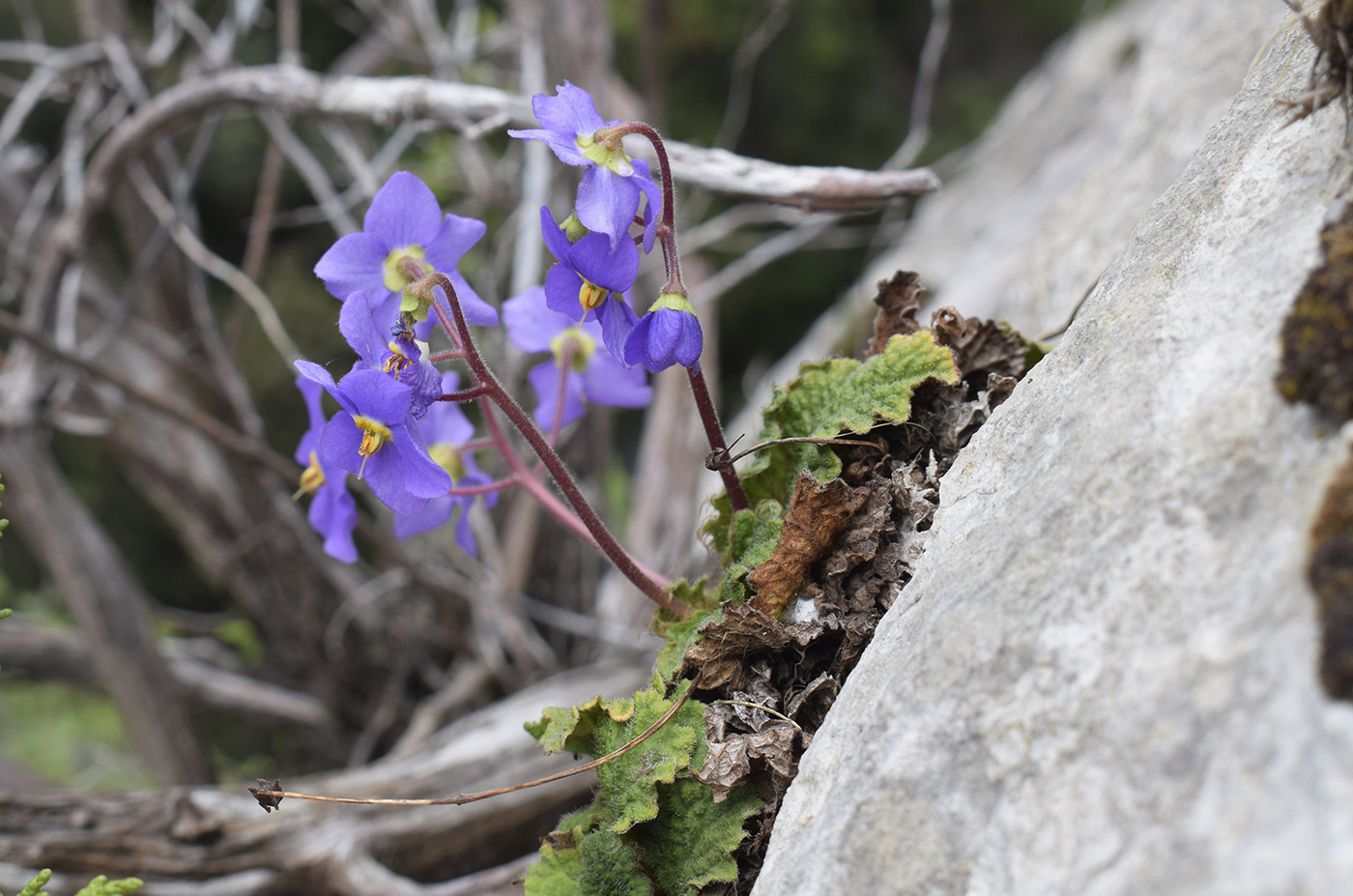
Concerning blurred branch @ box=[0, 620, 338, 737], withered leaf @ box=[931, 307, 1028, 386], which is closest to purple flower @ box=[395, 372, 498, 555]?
withered leaf @ box=[931, 307, 1028, 386]

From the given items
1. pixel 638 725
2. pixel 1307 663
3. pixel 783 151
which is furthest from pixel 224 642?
pixel 783 151

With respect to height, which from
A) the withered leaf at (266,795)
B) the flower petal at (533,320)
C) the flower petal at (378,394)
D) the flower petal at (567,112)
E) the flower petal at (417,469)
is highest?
the flower petal at (533,320)

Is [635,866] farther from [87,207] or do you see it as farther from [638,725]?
[87,207]

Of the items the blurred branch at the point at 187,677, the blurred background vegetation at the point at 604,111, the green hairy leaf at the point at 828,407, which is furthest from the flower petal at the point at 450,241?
the blurred branch at the point at 187,677

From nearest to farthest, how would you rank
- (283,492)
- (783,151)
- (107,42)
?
1. (107,42)
2. (283,492)
3. (783,151)

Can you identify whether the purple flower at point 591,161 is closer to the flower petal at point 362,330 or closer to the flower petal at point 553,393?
the flower petal at point 362,330

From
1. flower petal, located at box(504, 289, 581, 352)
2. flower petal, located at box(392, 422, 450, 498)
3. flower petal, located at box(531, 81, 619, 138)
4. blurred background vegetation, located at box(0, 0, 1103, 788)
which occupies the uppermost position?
blurred background vegetation, located at box(0, 0, 1103, 788)

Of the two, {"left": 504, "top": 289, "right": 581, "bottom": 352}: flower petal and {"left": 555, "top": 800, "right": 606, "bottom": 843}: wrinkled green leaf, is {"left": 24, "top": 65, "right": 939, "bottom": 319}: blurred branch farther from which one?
{"left": 555, "top": 800, "right": 606, "bottom": 843}: wrinkled green leaf
